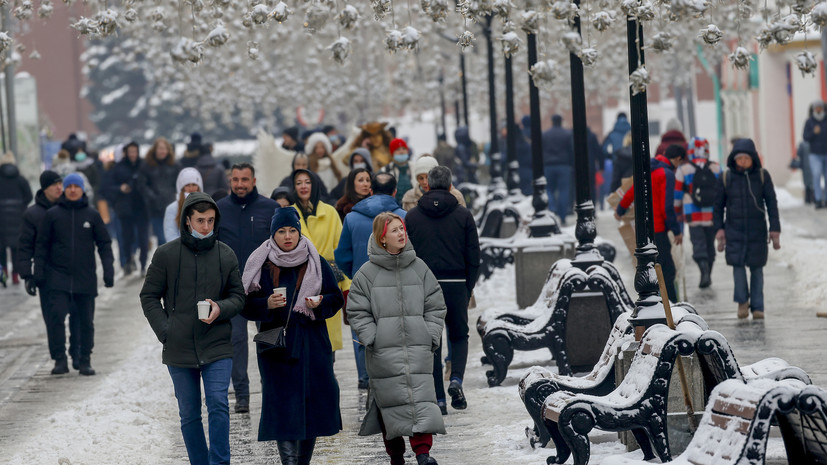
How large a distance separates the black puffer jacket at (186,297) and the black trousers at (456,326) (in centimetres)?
249

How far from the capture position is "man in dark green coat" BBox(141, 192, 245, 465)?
840 cm

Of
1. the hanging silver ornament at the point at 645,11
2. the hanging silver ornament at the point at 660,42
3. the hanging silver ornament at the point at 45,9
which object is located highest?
the hanging silver ornament at the point at 45,9

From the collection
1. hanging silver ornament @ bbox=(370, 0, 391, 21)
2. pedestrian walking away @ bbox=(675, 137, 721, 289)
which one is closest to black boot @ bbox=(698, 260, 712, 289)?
pedestrian walking away @ bbox=(675, 137, 721, 289)

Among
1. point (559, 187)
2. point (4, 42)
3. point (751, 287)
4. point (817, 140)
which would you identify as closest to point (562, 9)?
point (4, 42)

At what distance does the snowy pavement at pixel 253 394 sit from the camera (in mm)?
9430

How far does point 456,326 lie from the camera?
1088 centimetres

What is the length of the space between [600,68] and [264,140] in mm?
32849

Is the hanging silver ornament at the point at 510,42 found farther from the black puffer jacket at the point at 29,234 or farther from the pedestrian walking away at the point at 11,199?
the pedestrian walking away at the point at 11,199

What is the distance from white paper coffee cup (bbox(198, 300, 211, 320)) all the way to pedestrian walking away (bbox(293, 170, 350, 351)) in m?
3.02

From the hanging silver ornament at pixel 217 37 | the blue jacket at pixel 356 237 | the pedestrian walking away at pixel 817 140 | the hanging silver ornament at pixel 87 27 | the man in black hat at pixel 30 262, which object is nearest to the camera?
the hanging silver ornament at pixel 217 37

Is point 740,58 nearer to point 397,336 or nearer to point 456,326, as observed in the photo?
point 397,336

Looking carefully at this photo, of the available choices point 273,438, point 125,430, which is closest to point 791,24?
point 273,438

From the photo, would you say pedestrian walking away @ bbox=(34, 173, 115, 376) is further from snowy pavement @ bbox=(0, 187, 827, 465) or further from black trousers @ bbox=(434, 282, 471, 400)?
black trousers @ bbox=(434, 282, 471, 400)

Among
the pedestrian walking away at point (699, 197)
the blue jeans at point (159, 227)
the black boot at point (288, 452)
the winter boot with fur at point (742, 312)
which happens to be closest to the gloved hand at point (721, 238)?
the winter boot with fur at point (742, 312)
